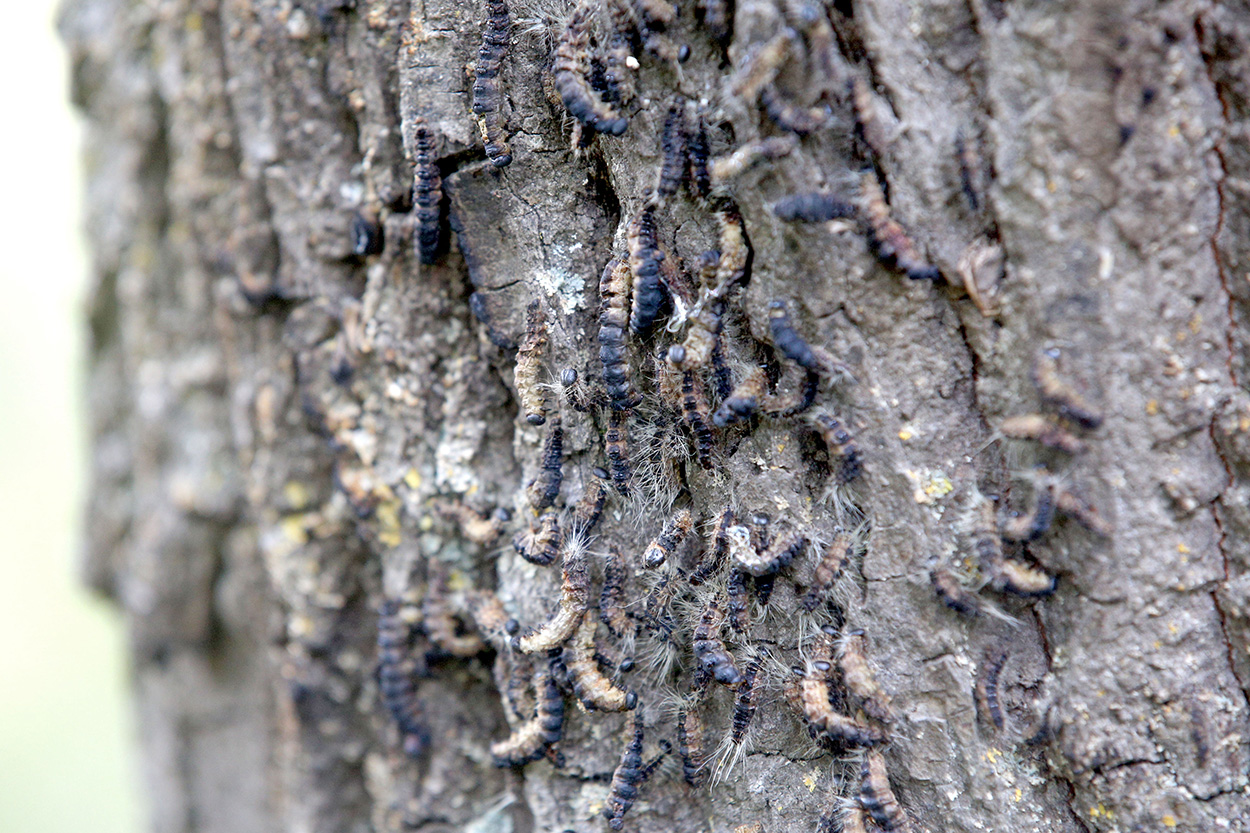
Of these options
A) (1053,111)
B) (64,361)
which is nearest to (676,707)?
(1053,111)

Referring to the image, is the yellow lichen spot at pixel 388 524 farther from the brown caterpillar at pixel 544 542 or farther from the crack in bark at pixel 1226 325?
the crack in bark at pixel 1226 325

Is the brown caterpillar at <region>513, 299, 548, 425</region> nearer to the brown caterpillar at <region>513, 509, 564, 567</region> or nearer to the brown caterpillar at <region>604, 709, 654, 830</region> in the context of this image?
the brown caterpillar at <region>513, 509, 564, 567</region>

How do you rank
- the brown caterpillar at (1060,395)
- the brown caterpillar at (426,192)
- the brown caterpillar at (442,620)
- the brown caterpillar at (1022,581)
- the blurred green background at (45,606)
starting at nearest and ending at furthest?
the brown caterpillar at (1060,395) → the brown caterpillar at (1022,581) → the brown caterpillar at (426,192) → the brown caterpillar at (442,620) → the blurred green background at (45,606)

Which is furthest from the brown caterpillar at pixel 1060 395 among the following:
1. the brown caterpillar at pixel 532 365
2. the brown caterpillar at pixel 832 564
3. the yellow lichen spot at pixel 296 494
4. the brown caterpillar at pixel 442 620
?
the yellow lichen spot at pixel 296 494

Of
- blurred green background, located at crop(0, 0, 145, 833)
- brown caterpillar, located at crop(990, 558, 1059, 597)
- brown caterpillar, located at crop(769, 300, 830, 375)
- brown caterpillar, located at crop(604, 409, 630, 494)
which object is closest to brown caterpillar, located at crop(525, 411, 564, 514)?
brown caterpillar, located at crop(604, 409, 630, 494)

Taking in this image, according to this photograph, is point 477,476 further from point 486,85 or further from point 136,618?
point 136,618

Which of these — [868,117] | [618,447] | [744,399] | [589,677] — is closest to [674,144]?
[868,117]
